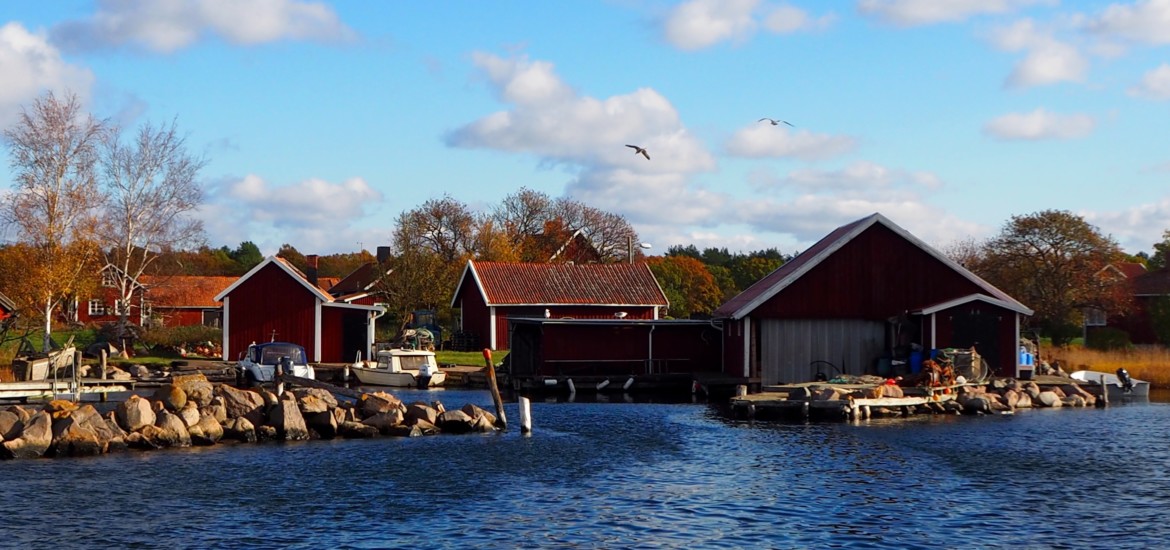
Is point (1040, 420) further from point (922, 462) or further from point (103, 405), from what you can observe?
point (103, 405)

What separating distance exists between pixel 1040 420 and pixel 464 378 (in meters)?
22.5

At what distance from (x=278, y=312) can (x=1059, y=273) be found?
125 ft

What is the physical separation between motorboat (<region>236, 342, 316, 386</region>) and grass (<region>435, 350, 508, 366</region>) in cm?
869

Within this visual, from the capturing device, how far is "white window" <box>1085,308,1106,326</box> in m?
61.4

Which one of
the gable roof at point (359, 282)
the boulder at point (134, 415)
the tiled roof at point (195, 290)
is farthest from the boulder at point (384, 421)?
the gable roof at point (359, 282)

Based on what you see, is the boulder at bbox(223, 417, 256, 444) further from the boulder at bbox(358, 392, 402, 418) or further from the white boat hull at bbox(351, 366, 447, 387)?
the white boat hull at bbox(351, 366, 447, 387)

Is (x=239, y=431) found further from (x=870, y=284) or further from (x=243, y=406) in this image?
(x=870, y=284)

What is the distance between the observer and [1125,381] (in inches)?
1734

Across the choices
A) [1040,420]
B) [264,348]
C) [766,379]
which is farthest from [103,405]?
[1040,420]

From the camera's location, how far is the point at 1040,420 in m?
36.2

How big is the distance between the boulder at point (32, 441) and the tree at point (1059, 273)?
46.6 meters

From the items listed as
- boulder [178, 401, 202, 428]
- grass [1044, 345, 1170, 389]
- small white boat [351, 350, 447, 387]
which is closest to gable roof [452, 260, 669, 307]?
small white boat [351, 350, 447, 387]

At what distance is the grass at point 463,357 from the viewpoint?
180ft

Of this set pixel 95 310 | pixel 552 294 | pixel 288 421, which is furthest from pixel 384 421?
pixel 95 310
